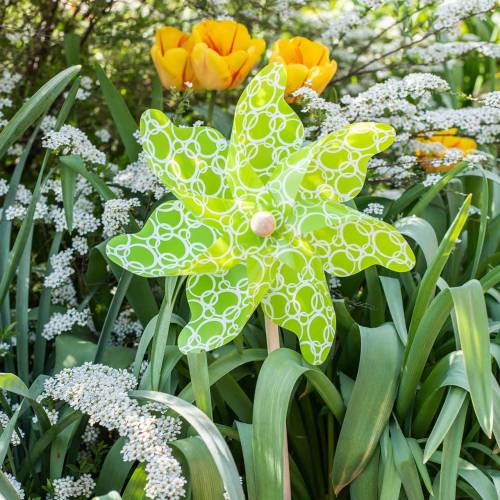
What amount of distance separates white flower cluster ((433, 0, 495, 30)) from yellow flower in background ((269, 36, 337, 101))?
0.32 meters

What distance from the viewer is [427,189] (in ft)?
4.48

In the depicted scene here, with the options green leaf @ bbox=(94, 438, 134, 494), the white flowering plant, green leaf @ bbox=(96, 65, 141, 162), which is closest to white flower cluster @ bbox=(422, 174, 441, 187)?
the white flowering plant

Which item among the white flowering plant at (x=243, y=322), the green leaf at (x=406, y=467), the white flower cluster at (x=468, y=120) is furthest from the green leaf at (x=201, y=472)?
the white flower cluster at (x=468, y=120)

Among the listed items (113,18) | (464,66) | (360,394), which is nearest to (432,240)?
(360,394)

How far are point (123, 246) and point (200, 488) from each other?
297mm

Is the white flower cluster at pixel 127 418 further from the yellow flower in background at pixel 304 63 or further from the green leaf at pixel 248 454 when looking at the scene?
the yellow flower in background at pixel 304 63

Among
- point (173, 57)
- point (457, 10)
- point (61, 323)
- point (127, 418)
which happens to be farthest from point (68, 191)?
point (457, 10)

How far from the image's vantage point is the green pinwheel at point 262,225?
925 mm

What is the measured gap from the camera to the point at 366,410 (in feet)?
3.20

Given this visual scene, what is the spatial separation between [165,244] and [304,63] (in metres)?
0.52

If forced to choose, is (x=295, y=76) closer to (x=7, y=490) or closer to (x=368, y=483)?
(x=368, y=483)

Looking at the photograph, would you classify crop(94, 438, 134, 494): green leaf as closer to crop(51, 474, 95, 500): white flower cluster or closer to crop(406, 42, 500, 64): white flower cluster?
crop(51, 474, 95, 500): white flower cluster

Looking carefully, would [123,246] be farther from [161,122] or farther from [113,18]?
[113,18]

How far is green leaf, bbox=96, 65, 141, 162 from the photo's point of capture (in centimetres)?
133
